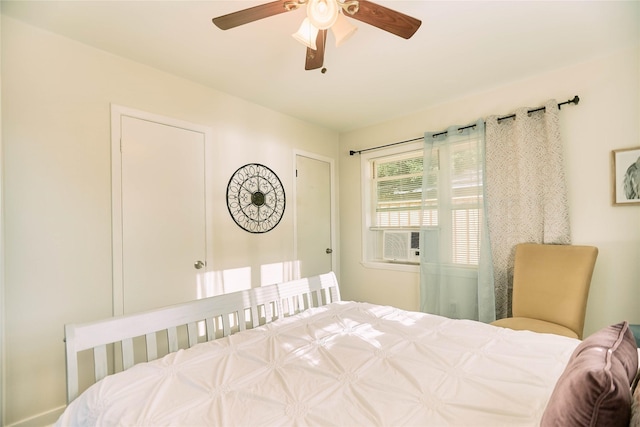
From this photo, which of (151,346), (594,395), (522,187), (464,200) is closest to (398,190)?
(464,200)

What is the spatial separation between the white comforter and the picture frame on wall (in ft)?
4.52

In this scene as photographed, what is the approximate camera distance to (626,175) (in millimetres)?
2094

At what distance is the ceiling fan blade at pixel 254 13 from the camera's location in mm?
1285

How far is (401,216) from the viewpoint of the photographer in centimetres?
346

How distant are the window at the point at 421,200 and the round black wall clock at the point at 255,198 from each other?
118cm

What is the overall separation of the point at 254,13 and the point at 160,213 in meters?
1.63

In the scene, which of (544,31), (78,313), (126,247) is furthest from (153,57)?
(544,31)

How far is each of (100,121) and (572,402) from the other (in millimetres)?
2710

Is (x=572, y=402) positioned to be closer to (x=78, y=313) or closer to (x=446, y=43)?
(x=446, y=43)

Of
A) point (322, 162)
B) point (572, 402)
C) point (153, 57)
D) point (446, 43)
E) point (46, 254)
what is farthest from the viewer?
point (322, 162)

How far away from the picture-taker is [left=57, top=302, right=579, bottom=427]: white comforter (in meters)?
0.92

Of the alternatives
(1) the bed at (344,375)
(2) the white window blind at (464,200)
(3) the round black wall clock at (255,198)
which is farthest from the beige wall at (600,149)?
(3) the round black wall clock at (255,198)

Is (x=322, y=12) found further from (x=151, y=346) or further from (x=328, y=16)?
(x=151, y=346)

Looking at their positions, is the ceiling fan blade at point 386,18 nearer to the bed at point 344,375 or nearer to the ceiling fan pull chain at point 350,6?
the ceiling fan pull chain at point 350,6
